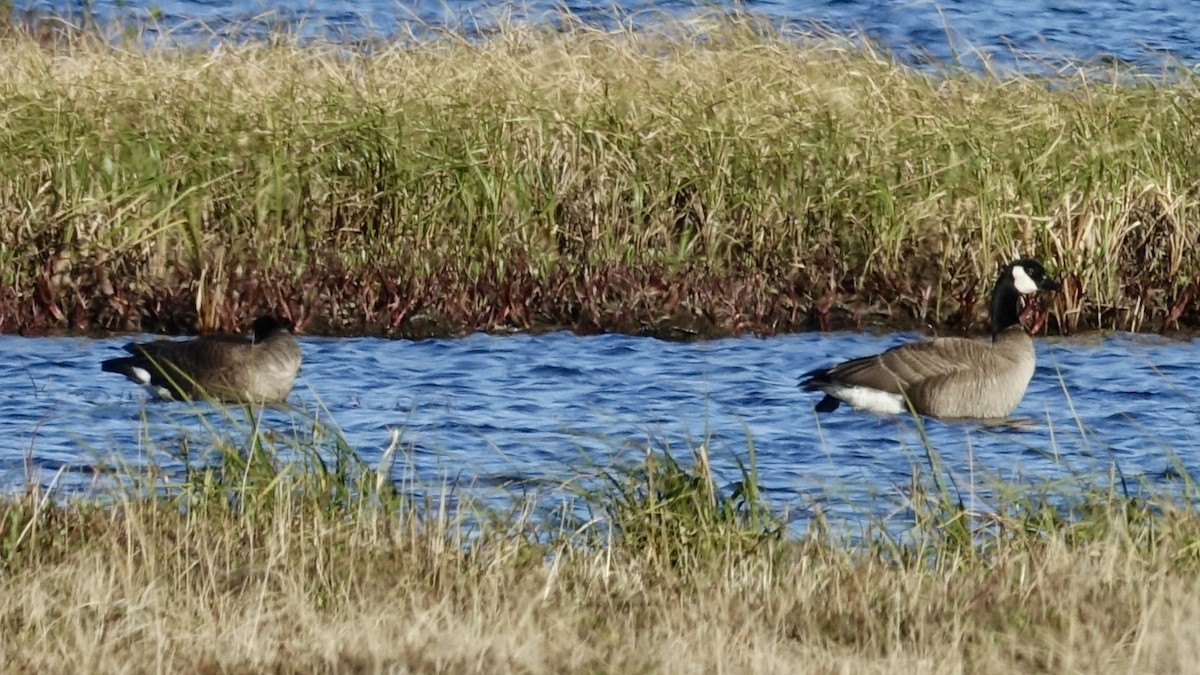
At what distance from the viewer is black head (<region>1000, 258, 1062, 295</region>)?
12531 mm

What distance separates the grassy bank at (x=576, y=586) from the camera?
5512 mm

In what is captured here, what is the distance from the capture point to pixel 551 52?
57.0 feet

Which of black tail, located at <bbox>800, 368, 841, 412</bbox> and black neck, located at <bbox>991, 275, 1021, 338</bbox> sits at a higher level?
black neck, located at <bbox>991, 275, 1021, 338</bbox>

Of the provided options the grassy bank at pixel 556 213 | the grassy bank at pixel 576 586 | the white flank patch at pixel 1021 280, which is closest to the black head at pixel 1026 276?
the white flank patch at pixel 1021 280

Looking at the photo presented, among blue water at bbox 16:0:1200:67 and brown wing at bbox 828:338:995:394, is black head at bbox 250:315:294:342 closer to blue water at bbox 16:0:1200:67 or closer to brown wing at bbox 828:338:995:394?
brown wing at bbox 828:338:995:394

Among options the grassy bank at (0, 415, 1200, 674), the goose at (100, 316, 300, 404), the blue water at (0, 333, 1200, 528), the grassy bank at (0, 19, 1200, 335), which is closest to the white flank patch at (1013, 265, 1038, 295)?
the blue water at (0, 333, 1200, 528)

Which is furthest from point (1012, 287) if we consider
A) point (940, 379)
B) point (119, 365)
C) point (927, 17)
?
point (927, 17)

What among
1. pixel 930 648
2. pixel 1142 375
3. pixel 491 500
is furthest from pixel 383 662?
pixel 1142 375

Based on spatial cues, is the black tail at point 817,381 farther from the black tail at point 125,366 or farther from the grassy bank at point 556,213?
the black tail at point 125,366

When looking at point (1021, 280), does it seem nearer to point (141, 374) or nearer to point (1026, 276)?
point (1026, 276)

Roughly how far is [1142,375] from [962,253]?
1.73 m

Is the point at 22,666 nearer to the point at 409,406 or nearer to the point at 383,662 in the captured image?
the point at 383,662

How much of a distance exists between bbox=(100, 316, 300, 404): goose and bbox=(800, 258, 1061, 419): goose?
288 cm

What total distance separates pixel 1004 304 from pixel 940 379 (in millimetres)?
985
